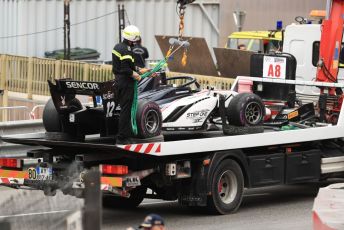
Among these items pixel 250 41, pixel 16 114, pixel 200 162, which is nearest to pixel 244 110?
pixel 200 162

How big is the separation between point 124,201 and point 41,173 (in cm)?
197

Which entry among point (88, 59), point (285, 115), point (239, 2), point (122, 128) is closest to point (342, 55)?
point (285, 115)

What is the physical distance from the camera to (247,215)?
14008 mm

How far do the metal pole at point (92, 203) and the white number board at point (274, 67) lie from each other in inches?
414

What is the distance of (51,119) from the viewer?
1344 centimetres

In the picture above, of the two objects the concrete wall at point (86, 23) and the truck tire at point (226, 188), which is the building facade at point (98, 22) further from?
the truck tire at point (226, 188)

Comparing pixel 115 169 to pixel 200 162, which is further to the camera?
pixel 200 162

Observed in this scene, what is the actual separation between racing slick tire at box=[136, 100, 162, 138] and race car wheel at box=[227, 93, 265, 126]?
1.42 metres

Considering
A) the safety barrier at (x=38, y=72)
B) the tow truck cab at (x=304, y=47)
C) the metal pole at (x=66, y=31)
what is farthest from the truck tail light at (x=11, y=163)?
the metal pole at (x=66, y=31)

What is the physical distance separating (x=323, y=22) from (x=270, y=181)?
390 centimetres

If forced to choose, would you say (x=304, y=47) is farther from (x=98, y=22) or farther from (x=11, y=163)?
(x=98, y=22)

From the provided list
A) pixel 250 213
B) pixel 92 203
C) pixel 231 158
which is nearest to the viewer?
pixel 92 203

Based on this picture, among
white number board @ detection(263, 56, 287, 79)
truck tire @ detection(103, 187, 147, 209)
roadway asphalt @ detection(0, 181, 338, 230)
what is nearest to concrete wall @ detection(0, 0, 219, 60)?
white number board @ detection(263, 56, 287, 79)

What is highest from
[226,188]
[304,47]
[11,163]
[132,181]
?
[304,47]
